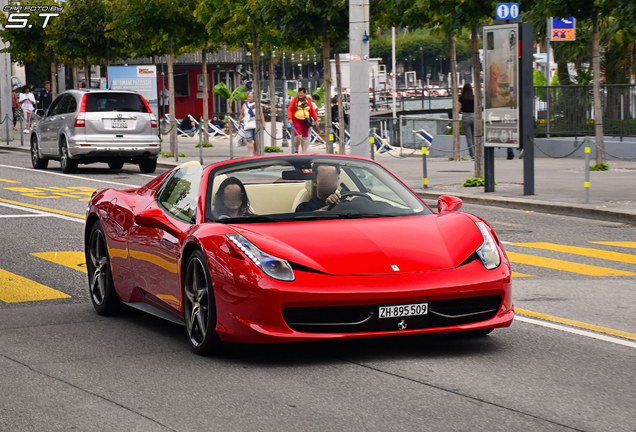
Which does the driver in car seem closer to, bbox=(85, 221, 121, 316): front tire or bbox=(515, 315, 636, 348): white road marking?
bbox=(515, 315, 636, 348): white road marking

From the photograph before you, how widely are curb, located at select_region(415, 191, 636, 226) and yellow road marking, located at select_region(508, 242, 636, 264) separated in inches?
111

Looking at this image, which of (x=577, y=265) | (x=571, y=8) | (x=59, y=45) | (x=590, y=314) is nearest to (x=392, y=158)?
(x=571, y=8)

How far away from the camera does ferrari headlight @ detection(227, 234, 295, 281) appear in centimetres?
590

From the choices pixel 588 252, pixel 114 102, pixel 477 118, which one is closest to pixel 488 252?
pixel 588 252

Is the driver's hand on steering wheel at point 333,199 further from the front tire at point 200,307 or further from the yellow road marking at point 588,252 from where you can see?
the yellow road marking at point 588,252

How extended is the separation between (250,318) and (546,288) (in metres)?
3.91

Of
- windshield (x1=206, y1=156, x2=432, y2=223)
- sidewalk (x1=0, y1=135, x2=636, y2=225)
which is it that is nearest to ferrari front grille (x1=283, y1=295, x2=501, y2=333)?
windshield (x1=206, y1=156, x2=432, y2=223)

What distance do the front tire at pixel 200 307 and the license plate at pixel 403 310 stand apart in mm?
999

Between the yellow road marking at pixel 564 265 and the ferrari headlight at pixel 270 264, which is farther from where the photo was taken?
the yellow road marking at pixel 564 265

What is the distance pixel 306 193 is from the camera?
7.16 metres

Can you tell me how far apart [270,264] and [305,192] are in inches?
51.8

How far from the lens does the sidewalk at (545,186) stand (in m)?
15.6

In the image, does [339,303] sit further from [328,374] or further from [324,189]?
[324,189]

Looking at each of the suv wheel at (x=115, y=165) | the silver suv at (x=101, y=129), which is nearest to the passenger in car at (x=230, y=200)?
the silver suv at (x=101, y=129)
